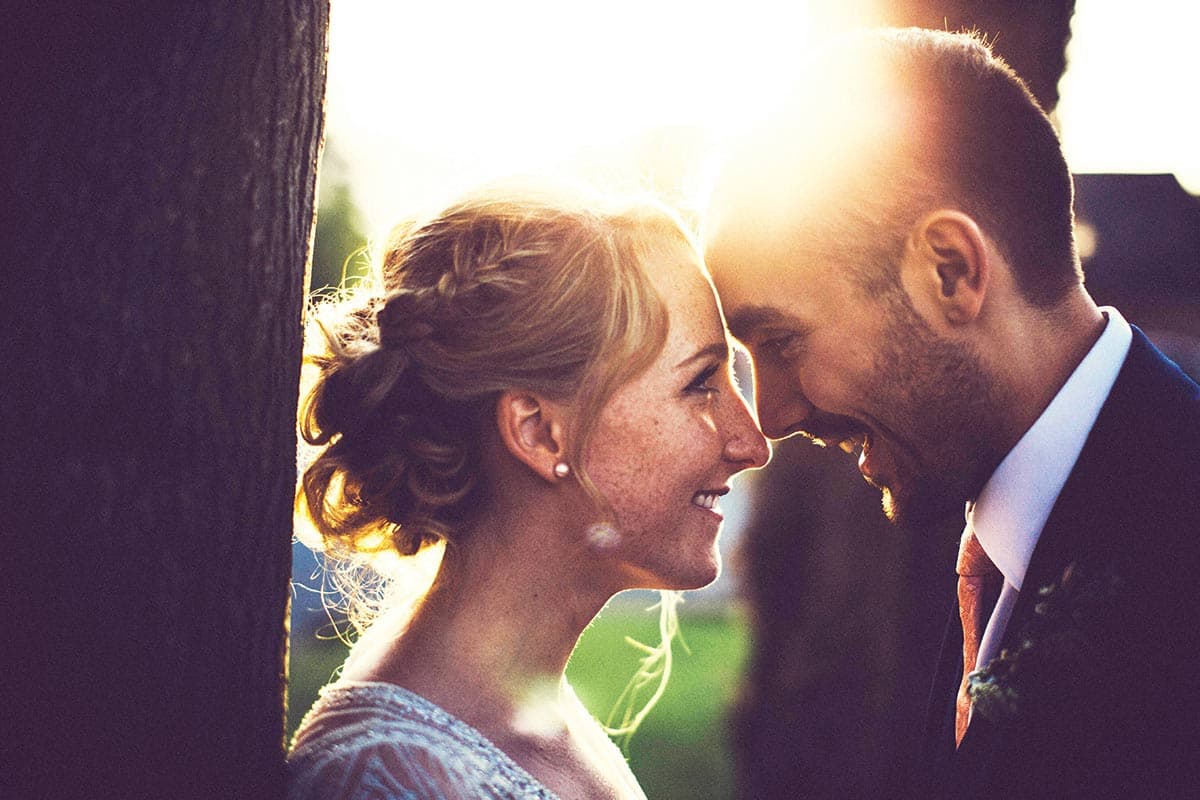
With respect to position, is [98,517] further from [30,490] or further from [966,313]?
[966,313]

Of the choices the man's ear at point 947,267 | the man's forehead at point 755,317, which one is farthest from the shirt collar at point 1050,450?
the man's forehead at point 755,317

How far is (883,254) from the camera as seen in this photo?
2773 millimetres

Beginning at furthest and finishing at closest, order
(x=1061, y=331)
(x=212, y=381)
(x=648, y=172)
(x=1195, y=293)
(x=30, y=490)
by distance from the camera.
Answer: (x=1195, y=293) → (x=648, y=172) → (x=1061, y=331) → (x=212, y=381) → (x=30, y=490)

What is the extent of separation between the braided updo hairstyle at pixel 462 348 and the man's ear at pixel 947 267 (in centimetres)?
69

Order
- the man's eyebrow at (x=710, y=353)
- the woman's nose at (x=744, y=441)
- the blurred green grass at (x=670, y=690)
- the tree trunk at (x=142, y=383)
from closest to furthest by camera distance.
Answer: the tree trunk at (x=142, y=383) → the man's eyebrow at (x=710, y=353) → the woman's nose at (x=744, y=441) → the blurred green grass at (x=670, y=690)

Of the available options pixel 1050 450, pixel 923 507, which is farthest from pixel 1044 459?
pixel 923 507

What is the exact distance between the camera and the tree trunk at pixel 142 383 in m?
1.67

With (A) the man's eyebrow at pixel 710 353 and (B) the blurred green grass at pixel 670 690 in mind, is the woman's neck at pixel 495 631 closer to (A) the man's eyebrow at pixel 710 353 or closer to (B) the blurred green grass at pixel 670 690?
(A) the man's eyebrow at pixel 710 353

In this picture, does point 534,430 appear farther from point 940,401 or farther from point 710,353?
point 940,401

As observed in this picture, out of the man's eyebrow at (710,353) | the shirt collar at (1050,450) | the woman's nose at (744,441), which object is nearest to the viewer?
the shirt collar at (1050,450)

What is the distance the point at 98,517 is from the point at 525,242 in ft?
4.55

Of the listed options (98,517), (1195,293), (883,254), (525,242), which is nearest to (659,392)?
(525,242)

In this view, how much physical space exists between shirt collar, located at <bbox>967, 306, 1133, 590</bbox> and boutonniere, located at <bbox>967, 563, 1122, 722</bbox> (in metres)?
0.29

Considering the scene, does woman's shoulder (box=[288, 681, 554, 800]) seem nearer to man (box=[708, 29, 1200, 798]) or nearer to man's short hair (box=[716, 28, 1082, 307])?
man (box=[708, 29, 1200, 798])
